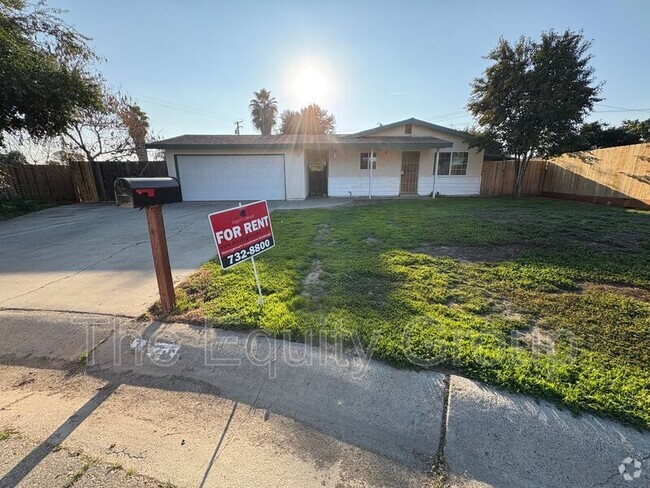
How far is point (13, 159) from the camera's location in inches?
510

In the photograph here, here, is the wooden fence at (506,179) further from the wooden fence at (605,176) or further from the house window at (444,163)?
the house window at (444,163)

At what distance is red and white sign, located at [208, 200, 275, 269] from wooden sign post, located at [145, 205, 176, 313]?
1.99 feet

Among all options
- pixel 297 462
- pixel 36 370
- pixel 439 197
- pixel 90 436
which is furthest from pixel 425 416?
pixel 439 197

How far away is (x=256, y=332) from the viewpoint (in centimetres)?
281

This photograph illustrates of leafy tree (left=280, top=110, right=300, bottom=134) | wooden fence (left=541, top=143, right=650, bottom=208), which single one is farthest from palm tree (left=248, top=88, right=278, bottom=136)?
wooden fence (left=541, top=143, right=650, bottom=208)

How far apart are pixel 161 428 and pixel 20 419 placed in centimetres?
98

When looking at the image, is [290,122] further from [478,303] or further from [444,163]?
[478,303]

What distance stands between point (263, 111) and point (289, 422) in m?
39.0

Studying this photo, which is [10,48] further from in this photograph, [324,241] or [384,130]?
[384,130]

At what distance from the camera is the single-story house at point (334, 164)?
1292cm

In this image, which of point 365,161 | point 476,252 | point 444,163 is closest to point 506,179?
point 444,163

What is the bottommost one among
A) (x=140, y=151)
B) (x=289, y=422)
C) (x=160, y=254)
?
(x=289, y=422)

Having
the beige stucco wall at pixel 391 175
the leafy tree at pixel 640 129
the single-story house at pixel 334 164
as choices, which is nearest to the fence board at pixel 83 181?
the single-story house at pixel 334 164

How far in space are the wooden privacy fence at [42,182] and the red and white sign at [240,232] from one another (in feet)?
51.6
